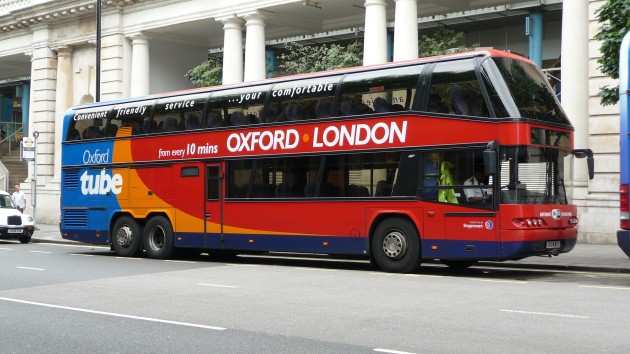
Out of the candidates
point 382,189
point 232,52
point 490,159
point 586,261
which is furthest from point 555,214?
point 232,52

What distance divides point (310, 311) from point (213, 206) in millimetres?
9046

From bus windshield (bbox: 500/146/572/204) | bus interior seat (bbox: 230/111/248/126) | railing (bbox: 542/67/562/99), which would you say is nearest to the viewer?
bus windshield (bbox: 500/146/572/204)

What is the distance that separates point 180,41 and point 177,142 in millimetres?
18528

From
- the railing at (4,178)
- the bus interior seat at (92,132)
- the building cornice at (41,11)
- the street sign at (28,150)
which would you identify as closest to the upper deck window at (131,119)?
the bus interior seat at (92,132)

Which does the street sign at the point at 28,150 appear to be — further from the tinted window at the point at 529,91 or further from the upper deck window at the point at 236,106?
the tinted window at the point at 529,91

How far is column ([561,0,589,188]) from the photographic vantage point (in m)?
22.6

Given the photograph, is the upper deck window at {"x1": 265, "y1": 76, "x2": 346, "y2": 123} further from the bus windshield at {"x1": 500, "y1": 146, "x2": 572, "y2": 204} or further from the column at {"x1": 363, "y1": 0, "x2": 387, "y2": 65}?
the column at {"x1": 363, "y1": 0, "x2": 387, "y2": 65}

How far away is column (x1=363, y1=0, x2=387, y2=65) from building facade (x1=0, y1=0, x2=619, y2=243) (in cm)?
3

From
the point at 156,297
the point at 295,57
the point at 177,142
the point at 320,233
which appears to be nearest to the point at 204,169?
the point at 177,142

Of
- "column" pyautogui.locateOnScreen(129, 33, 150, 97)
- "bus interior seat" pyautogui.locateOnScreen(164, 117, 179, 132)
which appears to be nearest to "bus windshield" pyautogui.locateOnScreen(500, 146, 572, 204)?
"bus interior seat" pyautogui.locateOnScreen(164, 117, 179, 132)

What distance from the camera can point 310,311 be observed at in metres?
10.3

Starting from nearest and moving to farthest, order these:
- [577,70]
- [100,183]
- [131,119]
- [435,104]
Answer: [435,104]
[131,119]
[100,183]
[577,70]

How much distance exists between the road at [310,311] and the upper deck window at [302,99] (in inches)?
129

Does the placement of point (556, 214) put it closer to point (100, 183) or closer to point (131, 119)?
point (131, 119)
